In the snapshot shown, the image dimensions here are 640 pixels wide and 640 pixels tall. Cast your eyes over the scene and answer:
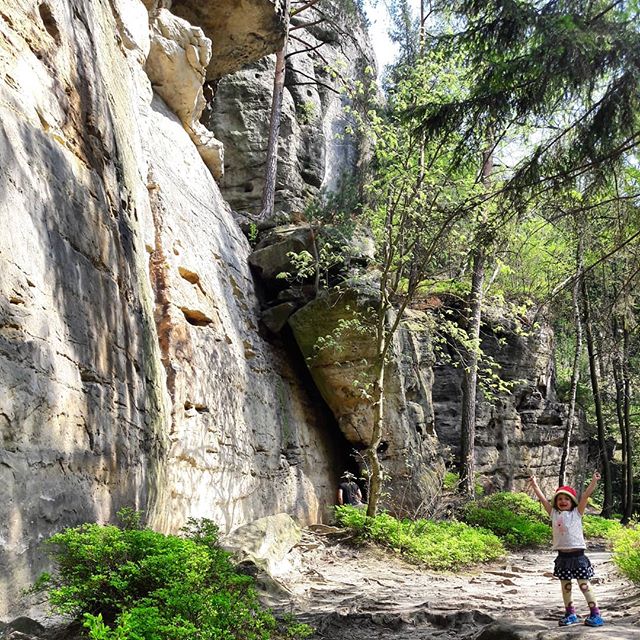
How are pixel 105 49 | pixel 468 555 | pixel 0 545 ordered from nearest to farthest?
1. pixel 0 545
2. pixel 105 49
3. pixel 468 555

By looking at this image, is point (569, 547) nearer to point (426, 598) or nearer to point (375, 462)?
point (426, 598)

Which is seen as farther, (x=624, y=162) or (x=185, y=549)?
(x=624, y=162)

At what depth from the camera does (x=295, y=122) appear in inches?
950

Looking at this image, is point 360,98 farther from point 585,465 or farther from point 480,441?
point 585,465

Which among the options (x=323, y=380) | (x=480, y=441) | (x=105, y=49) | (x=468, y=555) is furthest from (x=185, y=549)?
(x=480, y=441)

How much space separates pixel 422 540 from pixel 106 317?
7.73 m

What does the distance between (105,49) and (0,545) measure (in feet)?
20.9

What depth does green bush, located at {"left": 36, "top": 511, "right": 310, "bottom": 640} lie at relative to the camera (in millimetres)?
3623

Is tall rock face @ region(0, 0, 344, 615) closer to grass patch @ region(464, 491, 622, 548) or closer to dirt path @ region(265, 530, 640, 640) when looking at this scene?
dirt path @ region(265, 530, 640, 640)

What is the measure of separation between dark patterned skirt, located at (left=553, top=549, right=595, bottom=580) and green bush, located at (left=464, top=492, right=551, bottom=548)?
909 cm

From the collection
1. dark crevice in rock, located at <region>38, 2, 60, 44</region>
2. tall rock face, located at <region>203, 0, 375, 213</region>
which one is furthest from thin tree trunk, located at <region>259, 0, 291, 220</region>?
dark crevice in rock, located at <region>38, 2, 60, 44</region>

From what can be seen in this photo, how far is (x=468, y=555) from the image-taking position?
36.8 feet

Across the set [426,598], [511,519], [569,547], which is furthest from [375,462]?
[569,547]

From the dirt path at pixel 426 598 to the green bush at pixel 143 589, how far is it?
1792mm
